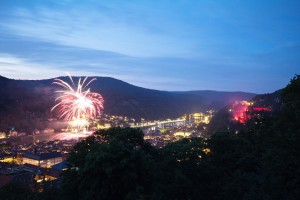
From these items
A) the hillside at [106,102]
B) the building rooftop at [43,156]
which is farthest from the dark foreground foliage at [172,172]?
the hillside at [106,102]

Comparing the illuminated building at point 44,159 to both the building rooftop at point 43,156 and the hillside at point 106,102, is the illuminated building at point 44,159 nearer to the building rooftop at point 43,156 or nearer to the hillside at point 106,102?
the building rooftop at point 43,156

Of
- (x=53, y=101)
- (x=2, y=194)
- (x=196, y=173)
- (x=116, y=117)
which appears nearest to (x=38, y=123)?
(x=53, y=101)

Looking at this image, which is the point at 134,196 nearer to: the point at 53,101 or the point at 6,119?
the point at 6,119

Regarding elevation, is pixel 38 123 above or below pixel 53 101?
below

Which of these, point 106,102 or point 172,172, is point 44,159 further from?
point 106,102

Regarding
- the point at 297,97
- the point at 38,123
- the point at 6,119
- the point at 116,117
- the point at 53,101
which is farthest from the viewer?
the point at 116,117
